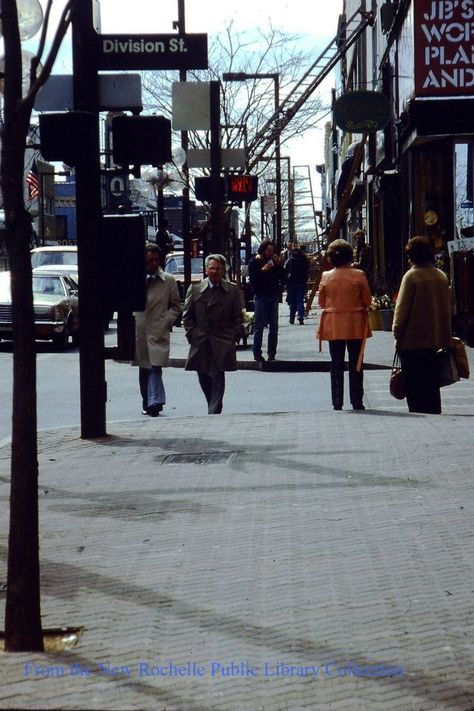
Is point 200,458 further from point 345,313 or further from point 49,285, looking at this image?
point 49,285

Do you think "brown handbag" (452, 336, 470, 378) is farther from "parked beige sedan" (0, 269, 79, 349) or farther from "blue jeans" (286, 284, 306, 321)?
"blue jeans" (286, 284, 306, 321)

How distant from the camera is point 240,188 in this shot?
20891mm

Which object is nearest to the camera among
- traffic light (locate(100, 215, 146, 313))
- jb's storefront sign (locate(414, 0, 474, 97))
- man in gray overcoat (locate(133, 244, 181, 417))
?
traffic light (locate(100, 215, 146, 313))

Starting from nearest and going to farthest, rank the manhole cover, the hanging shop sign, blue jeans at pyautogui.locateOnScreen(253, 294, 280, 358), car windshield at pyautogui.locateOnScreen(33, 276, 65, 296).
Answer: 1. the manhole cover
2. blue jeans at pyautogui.locateOnScreen(253, 294, 280, 358)
3. the hanging shop sign
4. car windshield at pyautogui.locateOnScreen(33, 276, 65, 296)

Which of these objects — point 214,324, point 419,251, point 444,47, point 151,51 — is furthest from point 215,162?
point 151,51

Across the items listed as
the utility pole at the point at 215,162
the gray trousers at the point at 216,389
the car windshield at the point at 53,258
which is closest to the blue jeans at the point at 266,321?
the utility pole at the point at 215,162

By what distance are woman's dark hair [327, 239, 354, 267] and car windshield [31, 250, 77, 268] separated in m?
21.9

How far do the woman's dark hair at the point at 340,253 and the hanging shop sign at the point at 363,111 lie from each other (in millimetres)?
12140

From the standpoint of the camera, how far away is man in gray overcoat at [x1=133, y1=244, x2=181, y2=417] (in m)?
13.3

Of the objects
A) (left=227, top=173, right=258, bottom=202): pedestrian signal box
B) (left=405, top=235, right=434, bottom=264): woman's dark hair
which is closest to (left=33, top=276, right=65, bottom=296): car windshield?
(left=227, top=173, right=258, bottom=202): pedestrian signal box

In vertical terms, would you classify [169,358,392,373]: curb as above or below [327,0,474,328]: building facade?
below

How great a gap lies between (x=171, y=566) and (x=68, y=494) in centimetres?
221

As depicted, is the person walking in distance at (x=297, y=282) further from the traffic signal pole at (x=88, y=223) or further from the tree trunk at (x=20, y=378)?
the tree trunk at (x=20, y=378)

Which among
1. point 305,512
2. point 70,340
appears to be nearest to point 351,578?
point 305,512
